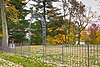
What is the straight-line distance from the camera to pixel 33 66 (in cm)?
1043

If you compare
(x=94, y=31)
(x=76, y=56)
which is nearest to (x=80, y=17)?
(x=94, y=31)

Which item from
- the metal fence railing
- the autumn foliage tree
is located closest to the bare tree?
the autumn foliage tree

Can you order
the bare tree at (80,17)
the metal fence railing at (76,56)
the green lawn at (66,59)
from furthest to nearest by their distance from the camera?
1. the bare tree at (80,17)
2. the green lawn at (66,59)
3. the metal fence railing at (76,56)

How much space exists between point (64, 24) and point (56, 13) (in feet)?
9.38

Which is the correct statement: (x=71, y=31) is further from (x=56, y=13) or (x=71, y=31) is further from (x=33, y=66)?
(x=33, y=66)

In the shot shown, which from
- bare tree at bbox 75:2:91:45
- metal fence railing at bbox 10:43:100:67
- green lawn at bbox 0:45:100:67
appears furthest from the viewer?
bare tree at bbox 75:2:91:45

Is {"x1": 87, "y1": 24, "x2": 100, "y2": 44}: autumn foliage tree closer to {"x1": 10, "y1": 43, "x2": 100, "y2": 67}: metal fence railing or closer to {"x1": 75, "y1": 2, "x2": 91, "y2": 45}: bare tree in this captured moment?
{"x1": 75, "y1": 2, "x2": 91, "y2": 45}: bare tree

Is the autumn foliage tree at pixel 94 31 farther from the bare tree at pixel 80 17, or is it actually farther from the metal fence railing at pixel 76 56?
the metal fence railing at pixel 76 56

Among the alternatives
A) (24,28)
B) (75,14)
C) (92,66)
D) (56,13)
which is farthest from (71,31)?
(92,66)

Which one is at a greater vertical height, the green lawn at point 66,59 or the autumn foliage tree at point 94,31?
the green lawn at point 66,59

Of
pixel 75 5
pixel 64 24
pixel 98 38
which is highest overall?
pixel 75 5

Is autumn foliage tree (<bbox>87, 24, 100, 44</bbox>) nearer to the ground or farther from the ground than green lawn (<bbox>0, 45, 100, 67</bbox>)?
nearer to the ground

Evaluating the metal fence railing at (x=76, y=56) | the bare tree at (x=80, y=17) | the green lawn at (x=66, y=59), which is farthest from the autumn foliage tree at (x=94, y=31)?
the green lawn at (x=66, y=59)

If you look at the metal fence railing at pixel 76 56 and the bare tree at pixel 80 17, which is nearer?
the metal fence railing at pixel 76 56
